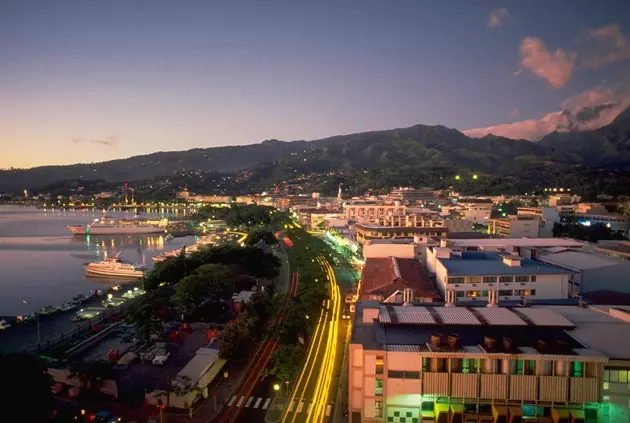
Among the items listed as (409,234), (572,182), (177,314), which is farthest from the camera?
(572,182)

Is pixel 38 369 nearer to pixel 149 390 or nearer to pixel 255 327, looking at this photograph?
pixel 149 390

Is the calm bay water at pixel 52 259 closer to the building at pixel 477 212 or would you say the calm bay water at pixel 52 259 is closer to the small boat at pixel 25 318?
the small boat at pixel 25 318

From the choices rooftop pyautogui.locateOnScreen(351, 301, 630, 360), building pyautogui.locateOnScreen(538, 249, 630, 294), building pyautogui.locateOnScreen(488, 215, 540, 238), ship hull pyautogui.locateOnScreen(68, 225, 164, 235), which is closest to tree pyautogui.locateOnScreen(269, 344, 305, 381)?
rooftop pyautogui.locateOnScreen(351, 301, 630, 360)

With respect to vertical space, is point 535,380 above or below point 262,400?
above

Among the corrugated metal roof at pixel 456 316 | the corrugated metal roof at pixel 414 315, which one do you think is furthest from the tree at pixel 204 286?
the corrugated metal roof at pixel 456 316

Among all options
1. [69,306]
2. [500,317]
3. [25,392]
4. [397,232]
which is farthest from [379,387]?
[397,232]

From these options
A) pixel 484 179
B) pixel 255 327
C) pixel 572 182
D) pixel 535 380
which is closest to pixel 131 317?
pixel 255 327

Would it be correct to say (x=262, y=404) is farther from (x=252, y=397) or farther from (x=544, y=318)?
(x=544, y=318)
